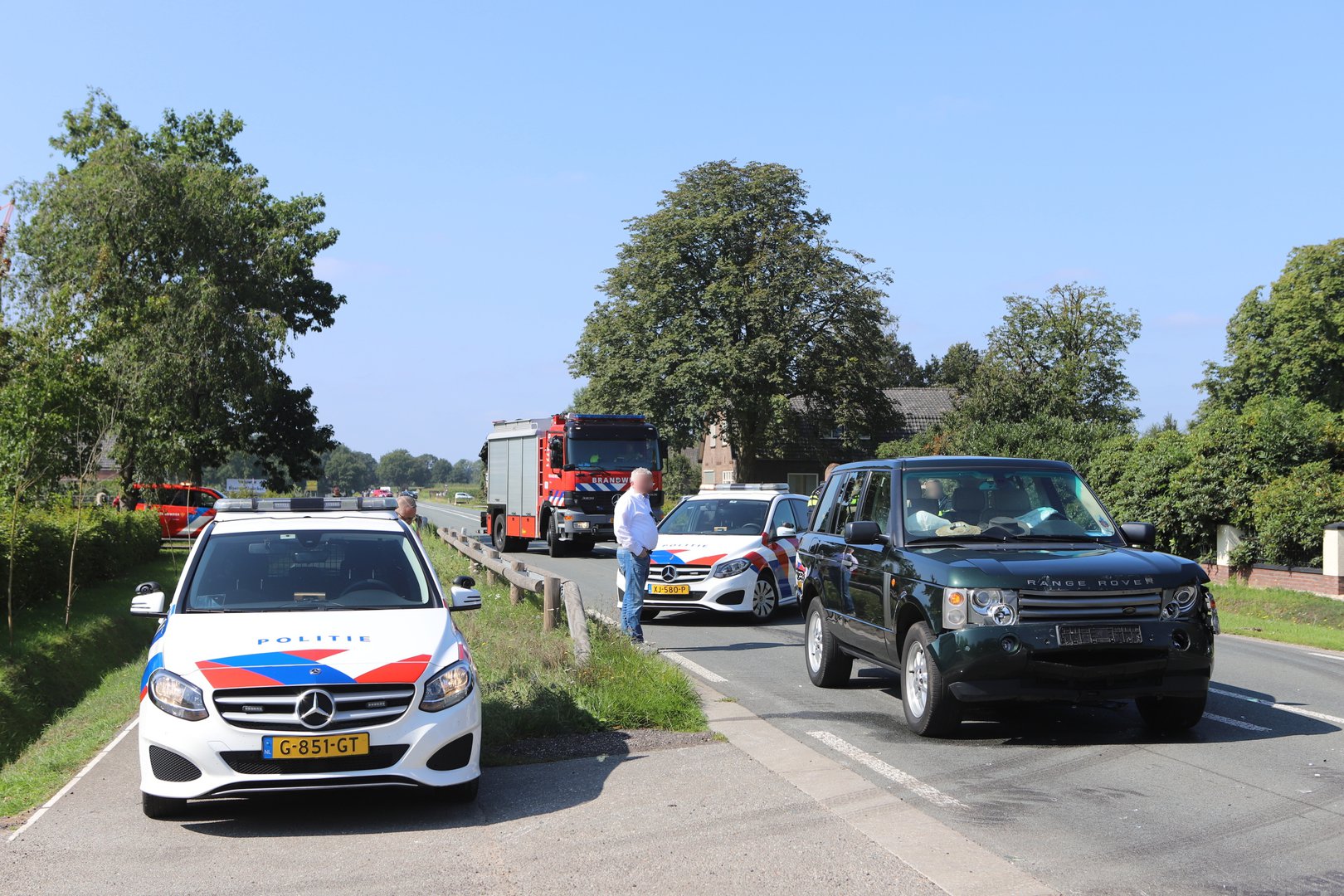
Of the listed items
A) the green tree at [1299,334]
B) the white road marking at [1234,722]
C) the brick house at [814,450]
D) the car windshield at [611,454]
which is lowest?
the white road marking at [1234,722]

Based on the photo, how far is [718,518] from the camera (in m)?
16.9

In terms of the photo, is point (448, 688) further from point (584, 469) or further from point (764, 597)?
point (584, 469)

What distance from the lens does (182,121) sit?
161ft

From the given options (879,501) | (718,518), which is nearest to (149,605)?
(879,501)

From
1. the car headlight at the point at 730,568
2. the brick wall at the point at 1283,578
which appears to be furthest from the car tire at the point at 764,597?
the brick wall at the point at 1283,578

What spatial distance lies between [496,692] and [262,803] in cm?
264

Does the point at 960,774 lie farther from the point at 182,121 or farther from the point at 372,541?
the point at 182,121

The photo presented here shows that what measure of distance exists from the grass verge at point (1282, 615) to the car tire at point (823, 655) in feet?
24.4

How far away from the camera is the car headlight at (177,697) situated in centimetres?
632

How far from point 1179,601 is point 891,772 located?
86.5 inches

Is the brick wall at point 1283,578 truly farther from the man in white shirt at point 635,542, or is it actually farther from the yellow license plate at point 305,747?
the yellow license plate at point 305,747

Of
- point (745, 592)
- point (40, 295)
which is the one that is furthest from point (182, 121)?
point (745, 592)

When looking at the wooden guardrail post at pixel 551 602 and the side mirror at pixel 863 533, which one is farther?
the wooden guardrail post at pixel 551 602

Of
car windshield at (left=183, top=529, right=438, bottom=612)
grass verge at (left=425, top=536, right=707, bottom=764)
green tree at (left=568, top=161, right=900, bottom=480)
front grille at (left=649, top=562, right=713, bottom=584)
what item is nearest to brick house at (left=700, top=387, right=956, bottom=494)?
green tree at (left=568, top=161, right=900, bottom=480)
